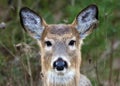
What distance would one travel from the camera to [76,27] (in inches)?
424

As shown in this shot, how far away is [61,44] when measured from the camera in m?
10.3

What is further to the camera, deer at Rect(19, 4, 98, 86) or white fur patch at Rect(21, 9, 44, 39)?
white fur patch at Rect(21, 9, 44, 39)

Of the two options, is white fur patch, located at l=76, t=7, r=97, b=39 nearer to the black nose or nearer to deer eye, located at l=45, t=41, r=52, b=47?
deer eye, located at l=45, t=41, r=52, b=47

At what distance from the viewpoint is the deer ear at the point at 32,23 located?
426 inches

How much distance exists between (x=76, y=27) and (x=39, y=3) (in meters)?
4.40

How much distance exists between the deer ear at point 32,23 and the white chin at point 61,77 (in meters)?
0.72

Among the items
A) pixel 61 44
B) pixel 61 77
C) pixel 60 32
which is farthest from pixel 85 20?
pixel 61 77

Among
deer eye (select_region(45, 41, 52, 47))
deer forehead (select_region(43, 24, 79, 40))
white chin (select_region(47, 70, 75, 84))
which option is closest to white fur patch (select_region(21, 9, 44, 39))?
deer forehead (select_region(43, 24, 79, 40))

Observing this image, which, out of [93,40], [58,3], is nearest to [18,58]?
[93,40]

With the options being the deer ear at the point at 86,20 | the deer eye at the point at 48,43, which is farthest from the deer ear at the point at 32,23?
the deer ear at the point at 86,20

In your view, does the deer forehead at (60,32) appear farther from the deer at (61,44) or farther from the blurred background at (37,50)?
the blurred background at (37,50)

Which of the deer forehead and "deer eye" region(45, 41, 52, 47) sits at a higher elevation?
the deer forehead

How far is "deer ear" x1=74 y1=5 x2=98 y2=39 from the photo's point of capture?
35.3ft

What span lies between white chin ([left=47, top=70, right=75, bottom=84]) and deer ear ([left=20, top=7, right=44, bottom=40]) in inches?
28.4
